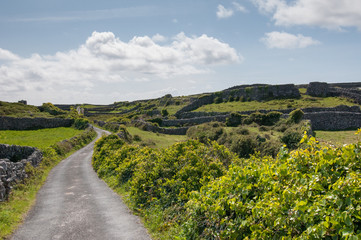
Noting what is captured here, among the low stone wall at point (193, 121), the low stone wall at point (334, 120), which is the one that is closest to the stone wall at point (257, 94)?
the low stone wall at point (193, 121)

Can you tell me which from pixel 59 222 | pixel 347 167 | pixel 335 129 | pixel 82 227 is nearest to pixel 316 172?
pixel 347 167

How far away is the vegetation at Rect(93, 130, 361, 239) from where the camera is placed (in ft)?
18.0

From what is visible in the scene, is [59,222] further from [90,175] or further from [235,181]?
[90,175]

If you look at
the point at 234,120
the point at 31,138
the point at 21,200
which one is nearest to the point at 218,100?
the point at 234,120

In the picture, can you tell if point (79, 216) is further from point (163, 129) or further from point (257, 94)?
point (257, 94)

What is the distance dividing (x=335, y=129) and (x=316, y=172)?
41811mm

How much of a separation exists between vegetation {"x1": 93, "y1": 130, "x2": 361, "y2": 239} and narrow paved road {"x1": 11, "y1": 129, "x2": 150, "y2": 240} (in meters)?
0.96

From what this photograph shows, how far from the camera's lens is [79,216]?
12680mm

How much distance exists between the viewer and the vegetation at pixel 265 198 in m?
5.48

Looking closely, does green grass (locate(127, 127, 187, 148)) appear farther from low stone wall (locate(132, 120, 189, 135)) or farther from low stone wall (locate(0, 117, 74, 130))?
low stone wall (locate(0, 117, 74, 130))

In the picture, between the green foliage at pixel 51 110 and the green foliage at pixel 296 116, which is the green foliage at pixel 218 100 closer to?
the green foliage at pixel 296 116

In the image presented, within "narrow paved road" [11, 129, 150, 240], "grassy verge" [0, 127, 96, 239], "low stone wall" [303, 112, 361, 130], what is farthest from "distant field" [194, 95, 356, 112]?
"narrow paved road" [11, 129, 150, 240]

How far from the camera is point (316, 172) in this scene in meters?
6.48

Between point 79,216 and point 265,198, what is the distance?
8801 millimetres
